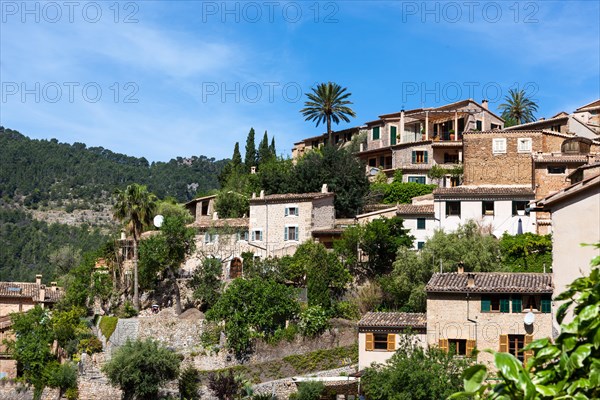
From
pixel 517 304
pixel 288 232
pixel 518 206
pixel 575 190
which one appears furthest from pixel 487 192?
pixel 575 190

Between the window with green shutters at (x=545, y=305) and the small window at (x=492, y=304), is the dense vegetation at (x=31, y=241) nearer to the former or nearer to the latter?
the small window at (x=492, y=304)

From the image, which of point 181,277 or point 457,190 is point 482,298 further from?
point 181,277

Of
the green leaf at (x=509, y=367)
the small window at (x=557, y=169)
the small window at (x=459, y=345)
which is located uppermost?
the small window at (x=557, y=169)

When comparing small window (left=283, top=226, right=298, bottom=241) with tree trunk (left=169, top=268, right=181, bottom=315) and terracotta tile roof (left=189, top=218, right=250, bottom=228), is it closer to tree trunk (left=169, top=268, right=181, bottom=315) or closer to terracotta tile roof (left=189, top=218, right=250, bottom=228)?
terracotta tile roof (left=189, top=218, right=250, bottom=228)

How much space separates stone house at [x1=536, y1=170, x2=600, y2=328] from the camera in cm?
1966

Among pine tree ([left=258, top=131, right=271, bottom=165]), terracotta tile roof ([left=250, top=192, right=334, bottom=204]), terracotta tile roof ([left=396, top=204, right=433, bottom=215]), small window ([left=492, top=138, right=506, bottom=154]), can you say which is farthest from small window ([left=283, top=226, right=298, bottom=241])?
pine tree ([left=258, top=131, right=271, bottom=165])

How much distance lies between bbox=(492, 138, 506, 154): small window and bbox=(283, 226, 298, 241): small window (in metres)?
13.1

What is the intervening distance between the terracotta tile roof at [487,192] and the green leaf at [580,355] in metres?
44.3

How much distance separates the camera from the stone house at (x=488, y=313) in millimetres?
36938

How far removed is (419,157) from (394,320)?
27863 mm

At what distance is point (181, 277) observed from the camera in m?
53.4

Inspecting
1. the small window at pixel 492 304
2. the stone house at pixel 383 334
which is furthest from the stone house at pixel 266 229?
the small window at pixel 492 304

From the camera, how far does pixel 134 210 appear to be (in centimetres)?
5334

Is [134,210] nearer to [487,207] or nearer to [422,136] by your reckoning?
[487,207]
